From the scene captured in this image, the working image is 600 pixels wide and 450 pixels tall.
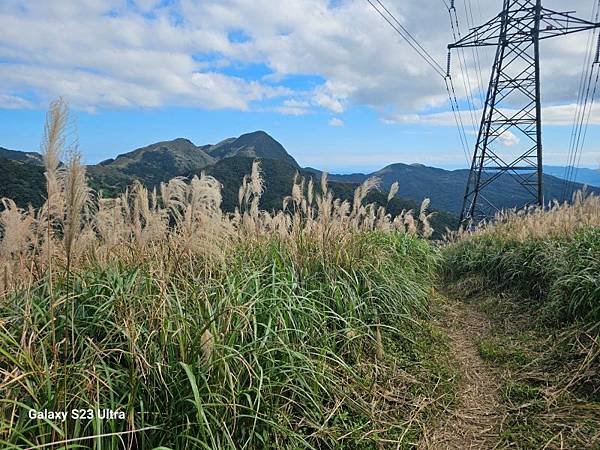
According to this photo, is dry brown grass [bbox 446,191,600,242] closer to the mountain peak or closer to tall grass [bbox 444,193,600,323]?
tall grass [bbox 444,193,600,323]

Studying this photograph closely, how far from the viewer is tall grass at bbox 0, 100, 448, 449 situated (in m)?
1.65

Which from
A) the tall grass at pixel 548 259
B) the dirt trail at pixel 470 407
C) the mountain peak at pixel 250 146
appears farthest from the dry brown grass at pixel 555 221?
the mountain peak at pixel 250 146

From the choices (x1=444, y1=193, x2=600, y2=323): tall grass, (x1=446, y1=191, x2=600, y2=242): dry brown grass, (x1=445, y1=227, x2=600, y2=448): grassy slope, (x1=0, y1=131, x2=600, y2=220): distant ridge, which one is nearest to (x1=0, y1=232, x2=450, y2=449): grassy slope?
(x1=445, y1=227, x2=600, y2=448): grassy slope

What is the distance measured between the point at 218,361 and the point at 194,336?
212mm

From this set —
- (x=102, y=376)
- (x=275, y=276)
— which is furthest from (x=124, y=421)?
(x=275, y=276)

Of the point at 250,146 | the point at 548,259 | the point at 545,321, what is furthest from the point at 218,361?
the point at 250,146

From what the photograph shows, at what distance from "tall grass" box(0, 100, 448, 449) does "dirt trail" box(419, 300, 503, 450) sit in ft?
0.50

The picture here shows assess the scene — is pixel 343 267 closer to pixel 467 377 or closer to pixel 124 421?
pixel 467 377

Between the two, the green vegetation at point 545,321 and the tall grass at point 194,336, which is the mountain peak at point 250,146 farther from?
the tall grass at point 194,336

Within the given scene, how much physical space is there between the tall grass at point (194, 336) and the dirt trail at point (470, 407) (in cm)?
15

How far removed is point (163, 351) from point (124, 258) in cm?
127

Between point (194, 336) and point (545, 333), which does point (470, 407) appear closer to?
point (545, 333)

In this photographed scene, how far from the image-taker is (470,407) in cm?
258

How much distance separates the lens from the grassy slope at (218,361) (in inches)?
65.7
